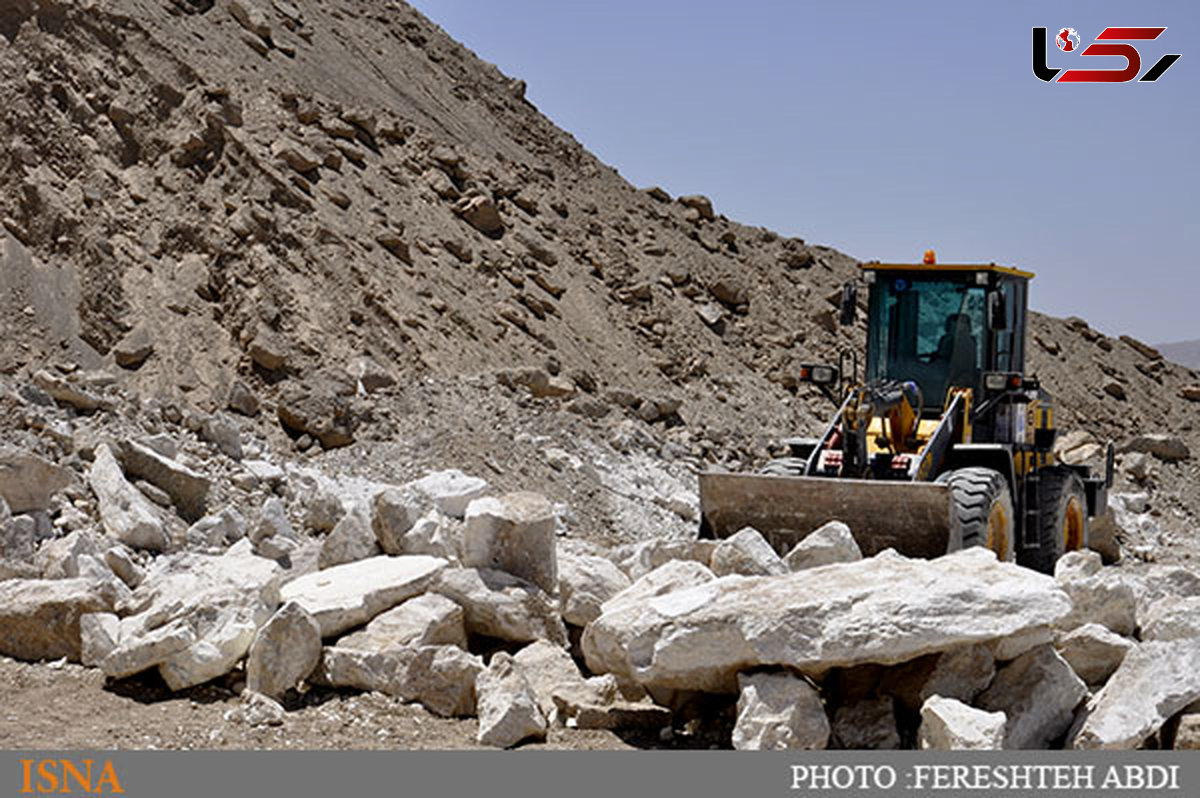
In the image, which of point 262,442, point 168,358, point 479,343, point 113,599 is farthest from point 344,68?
point 113,599

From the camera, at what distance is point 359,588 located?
6699mm

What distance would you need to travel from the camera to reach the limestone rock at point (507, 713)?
5.51 meters

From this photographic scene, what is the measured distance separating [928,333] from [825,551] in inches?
133

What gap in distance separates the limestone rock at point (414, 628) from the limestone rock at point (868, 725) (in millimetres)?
2015

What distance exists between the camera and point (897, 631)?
513cm

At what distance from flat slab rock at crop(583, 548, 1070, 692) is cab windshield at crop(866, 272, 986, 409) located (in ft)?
14.1

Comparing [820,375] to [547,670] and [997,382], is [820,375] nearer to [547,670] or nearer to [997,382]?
[997,382]

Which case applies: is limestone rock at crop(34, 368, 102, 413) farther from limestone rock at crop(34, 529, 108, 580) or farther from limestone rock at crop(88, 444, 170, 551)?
limestone rock at crop(34, 529, 108, 580)

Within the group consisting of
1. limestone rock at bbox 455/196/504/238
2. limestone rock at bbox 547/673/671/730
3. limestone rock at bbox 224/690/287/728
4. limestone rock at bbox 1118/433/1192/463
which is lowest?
limestone rock at bbox 224/690/287/728

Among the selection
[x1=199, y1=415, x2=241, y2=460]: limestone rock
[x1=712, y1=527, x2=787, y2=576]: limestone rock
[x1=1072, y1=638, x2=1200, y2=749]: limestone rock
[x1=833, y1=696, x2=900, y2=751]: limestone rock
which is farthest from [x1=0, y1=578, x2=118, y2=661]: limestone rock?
[x1=1072, y1=638, x2=1200, y2=749]: limestone rock

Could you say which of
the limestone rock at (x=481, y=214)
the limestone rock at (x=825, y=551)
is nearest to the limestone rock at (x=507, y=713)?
the limestone rock at (x=825, y=551)

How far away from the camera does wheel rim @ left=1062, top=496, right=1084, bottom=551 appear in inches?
436

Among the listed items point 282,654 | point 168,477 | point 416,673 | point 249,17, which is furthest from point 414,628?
point 249,17

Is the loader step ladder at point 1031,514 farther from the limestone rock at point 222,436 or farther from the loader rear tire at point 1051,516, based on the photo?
the limestone rock at point 222,436
